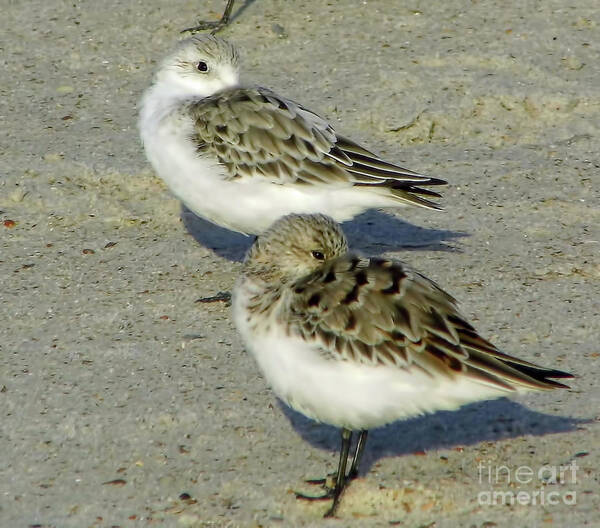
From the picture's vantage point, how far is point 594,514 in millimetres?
4199

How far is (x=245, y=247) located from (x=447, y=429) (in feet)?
7.11

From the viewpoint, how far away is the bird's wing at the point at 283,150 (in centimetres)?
591

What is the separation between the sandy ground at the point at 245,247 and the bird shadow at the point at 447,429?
0.01 metres

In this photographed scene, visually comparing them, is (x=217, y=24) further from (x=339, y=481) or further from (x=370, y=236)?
(x=339, y=481)

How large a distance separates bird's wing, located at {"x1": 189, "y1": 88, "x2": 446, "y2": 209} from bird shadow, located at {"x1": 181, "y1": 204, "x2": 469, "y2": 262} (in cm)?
45

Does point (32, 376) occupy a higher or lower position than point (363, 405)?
lower

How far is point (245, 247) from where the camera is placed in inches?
260

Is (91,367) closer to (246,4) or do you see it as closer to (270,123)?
(270,123)

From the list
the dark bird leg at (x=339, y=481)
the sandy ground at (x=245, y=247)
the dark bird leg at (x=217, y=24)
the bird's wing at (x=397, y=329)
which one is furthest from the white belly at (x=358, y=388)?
the dark bird leg at (x=217, y=24)

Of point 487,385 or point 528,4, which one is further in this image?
point 528,4

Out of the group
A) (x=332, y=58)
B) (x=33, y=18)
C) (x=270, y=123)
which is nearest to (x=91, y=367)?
(x=270, y=123)

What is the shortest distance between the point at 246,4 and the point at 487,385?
541cm

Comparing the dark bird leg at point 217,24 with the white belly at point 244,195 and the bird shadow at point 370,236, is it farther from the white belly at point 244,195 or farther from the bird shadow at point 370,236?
the white belly at point 244,195

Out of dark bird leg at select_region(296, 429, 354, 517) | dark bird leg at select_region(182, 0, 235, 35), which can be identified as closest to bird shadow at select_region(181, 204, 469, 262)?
dark bird leg at select_region(182, 0, 235, 35)
